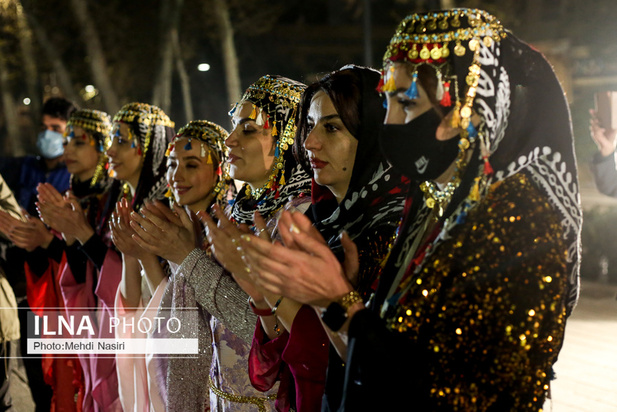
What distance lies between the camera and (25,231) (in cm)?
410

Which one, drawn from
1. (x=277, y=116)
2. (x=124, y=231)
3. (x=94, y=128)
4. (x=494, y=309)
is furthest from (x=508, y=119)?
(x=94, y=128)

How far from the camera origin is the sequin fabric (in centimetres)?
155

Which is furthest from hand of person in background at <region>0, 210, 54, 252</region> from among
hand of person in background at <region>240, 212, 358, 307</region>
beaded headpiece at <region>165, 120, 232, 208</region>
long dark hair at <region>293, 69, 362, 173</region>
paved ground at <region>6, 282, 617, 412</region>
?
hand of person in background at <region>240, 212, 358, 307</region>

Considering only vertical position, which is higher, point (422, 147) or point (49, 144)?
point (49, 144)

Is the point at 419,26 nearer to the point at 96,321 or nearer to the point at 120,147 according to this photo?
the point at 120,147

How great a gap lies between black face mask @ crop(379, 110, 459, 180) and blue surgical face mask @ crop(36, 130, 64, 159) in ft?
15.7

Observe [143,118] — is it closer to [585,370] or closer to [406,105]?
[406,105]

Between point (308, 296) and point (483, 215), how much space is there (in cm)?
48

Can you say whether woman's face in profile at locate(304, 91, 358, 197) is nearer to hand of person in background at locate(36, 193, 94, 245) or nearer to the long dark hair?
the long dark hair

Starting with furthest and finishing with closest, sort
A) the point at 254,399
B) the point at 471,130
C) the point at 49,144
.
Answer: the point at 49,144 → the point at 254,399 → the point at 471,130

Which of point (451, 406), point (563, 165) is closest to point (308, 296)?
point (451, 406)

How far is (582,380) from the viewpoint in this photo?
4.93m

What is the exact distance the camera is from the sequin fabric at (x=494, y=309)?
1.55 meters

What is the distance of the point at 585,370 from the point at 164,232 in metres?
3.90
